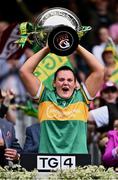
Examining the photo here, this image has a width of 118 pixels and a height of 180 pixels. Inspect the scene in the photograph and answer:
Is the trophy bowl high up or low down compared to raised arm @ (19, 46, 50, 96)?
up

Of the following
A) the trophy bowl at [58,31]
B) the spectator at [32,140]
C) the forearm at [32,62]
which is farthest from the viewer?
the spectator at [32,140]

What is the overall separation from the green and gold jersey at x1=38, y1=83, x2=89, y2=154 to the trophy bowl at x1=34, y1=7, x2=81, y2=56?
0.58m

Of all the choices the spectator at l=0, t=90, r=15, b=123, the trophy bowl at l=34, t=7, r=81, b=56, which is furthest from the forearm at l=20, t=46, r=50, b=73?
the spectator at l=0, t=90, r=15, b=123

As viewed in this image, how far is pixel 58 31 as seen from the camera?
1012cm

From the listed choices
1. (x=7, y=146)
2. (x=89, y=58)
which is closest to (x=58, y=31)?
(x=89, y=58)

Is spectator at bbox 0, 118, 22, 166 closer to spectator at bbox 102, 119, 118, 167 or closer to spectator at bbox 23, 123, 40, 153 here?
spectator at bbox 23, 123, 40, 153

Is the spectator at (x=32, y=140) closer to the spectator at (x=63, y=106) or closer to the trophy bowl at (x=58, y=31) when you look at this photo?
the spectator at (x=63, y=106)

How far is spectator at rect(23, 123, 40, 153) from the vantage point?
10844mm

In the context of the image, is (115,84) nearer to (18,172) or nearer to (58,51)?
(58,51)

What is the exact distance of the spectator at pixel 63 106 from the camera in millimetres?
10258

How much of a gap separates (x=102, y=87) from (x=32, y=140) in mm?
2992

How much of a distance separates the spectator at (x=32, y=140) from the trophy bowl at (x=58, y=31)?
113cm

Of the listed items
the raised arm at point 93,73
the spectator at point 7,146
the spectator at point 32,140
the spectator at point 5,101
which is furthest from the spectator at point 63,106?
the spectator at point 5,101

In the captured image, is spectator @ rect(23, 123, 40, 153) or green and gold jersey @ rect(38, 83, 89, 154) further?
spectator @ rect(23, 123, 40, 153)
